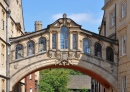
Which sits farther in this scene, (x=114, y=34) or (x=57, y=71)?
(x=57, y=71)

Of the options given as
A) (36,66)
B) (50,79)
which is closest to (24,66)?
(36,66)

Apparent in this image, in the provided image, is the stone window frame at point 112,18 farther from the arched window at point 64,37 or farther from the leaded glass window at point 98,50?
the arched window at point 64,37

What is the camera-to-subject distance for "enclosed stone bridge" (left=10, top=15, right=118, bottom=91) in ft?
108

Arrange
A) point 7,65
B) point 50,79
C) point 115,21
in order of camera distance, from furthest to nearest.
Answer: point 50,79 < point 115,21 < point 7,65

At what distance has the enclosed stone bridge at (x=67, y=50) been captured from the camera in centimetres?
3306

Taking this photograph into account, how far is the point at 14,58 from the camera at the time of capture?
3284cm

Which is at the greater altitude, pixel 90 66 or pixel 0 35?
pixel 0 35

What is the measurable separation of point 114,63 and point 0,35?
34.3 ft

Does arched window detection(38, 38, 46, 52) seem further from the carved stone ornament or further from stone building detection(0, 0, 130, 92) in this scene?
the carved stone ornament

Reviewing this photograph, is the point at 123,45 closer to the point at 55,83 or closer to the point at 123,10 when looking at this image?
the point at 123,10

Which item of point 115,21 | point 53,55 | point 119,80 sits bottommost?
point 119,80

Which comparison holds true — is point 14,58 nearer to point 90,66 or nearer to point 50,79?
point 90,66

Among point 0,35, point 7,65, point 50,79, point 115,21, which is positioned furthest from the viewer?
point 50,79

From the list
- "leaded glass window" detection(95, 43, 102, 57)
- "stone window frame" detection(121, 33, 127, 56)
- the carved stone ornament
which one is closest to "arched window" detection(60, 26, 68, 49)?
the carved stone ornament
